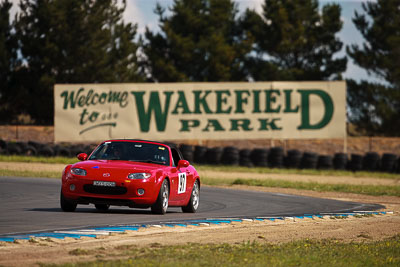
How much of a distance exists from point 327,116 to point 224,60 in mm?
22818

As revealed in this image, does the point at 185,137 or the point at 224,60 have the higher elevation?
the point at 224,60

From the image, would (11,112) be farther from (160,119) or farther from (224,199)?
(224,199)

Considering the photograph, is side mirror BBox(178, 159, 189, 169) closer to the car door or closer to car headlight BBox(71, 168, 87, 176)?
the car door

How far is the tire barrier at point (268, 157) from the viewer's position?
35188 mm

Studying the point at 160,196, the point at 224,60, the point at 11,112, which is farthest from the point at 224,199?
the point at 224,60

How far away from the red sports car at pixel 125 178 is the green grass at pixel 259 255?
350 cm

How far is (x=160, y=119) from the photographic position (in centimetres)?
3769

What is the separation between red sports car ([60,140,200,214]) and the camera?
41.4 feet

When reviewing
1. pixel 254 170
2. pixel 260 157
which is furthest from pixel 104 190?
pixel 260 157

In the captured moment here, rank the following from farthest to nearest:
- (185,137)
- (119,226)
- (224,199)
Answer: (185,137) → (224,199) → (119,226)

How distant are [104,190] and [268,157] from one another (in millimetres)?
23538

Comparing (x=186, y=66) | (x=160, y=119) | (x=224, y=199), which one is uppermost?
(x=186, y=66)

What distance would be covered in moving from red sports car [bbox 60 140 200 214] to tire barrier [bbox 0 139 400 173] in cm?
2131

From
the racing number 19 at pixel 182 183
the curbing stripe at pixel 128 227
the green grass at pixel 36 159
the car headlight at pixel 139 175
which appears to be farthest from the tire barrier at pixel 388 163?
the car headlight at pixel 139 175
